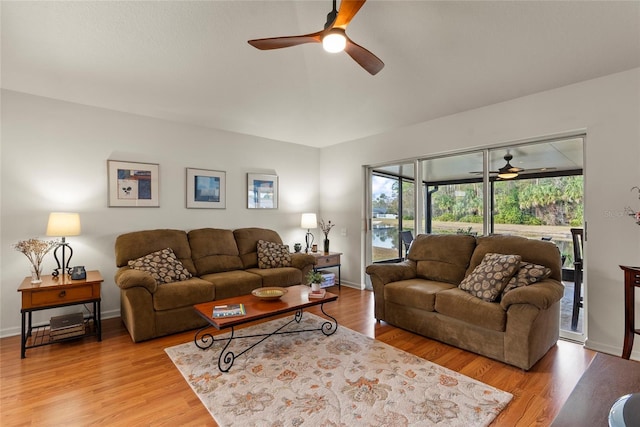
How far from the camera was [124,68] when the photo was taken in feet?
10.3

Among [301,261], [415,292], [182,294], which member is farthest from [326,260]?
[182,294]

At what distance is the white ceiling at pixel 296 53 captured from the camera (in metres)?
2.57

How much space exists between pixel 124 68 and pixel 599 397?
163 inches

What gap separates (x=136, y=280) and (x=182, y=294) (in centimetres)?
48

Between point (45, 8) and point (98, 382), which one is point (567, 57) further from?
point (98, 382)

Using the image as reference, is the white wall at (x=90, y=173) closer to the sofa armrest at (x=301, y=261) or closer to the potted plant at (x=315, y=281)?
the sofa armrest at (x=301, y=261)

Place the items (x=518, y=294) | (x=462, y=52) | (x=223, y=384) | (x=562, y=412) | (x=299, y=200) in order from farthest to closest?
(x=299, y=200) → (x=462, y=52) → (x=518, y=294) → (x=223, y=384) → (x=562, y=412)

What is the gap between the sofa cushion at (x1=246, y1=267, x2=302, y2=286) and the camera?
4.06m

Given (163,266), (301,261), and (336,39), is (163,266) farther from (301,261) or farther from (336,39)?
(336,39)

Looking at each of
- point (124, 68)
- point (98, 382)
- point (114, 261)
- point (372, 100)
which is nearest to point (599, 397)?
point (98, 382)

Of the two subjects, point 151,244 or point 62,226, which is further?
point 151,244

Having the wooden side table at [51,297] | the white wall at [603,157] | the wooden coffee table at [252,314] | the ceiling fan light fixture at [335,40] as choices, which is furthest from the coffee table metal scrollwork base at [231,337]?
the white wall at [603,157]

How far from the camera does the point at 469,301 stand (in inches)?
113

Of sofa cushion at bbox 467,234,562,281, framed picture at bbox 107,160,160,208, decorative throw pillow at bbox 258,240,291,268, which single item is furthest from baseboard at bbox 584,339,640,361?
framed picture at bbox 107,160,160,208
